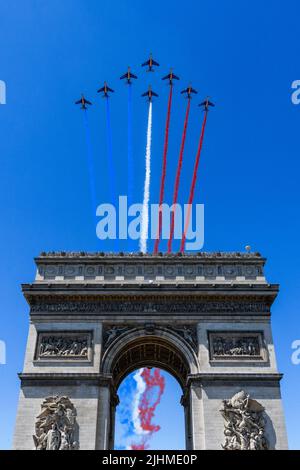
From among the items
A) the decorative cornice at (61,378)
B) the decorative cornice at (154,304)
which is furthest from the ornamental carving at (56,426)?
the decorative cornice at (154,304)

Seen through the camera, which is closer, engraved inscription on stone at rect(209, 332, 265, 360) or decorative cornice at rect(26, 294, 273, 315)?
engraved inscription on stone at rect(209, 332, 265, 360)

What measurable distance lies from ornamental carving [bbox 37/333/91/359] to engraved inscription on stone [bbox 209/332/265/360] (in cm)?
714

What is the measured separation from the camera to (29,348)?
28062 millimetres

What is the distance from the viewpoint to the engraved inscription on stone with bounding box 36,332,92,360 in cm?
2797

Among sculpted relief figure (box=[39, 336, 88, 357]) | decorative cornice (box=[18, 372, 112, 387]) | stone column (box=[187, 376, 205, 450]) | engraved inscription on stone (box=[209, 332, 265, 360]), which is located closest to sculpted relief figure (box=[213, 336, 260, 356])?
engraved inscription on stone (box=[209, 332, 265, 360])

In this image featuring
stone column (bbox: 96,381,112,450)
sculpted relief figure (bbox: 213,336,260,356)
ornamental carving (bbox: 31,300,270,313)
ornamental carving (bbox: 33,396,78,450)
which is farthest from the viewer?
ornamental carving (bbox: 31,300,270,313)

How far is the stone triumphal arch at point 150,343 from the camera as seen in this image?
25.9 m

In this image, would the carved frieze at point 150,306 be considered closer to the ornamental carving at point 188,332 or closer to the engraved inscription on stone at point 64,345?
the ornamental carving at point 188,332

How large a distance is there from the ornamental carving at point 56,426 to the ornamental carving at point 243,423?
7.82 metres

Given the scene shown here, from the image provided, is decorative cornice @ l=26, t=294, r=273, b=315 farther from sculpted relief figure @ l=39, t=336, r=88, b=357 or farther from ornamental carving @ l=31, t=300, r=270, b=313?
sculpted relief figure @ l=39, t=336, r=88, b=357

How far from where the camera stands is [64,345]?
28281mm

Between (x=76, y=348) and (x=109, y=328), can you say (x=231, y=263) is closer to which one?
(x=109, y=328)
